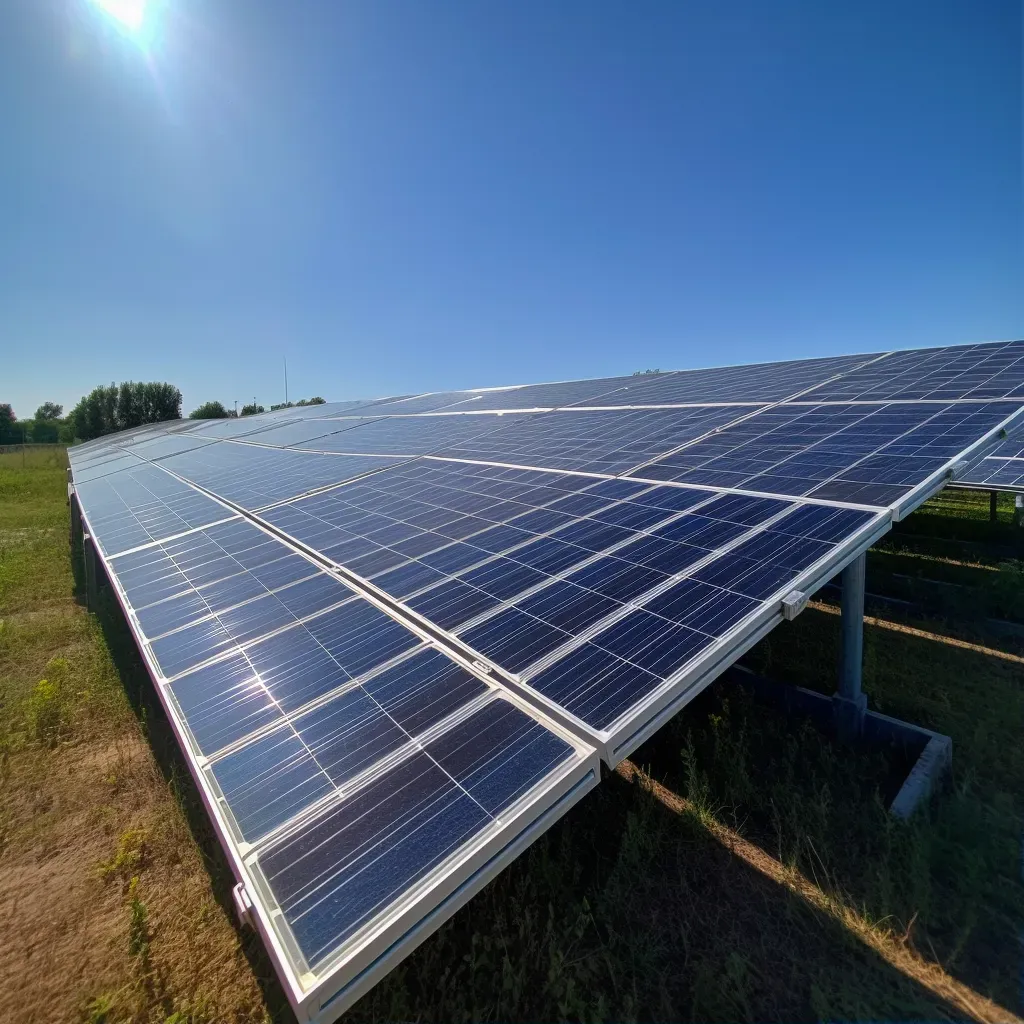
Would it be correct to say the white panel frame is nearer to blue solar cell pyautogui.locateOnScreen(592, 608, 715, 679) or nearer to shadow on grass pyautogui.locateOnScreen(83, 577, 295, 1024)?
blue solar cell pyautogui.locateOnScreen(592, 608, 715, 679)

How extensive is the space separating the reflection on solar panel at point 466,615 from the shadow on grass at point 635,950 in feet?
8.21

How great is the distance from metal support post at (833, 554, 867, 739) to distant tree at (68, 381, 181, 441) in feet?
306

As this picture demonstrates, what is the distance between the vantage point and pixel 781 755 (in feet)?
24.2

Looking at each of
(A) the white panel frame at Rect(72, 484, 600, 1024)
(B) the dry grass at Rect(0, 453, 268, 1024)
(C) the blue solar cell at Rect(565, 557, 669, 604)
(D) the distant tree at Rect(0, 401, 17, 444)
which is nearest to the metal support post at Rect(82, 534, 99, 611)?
(B) the dry grass at Rect(0, 453, 268, 1024)

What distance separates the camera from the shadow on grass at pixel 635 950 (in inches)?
169

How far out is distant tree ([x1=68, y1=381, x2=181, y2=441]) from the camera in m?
79.4

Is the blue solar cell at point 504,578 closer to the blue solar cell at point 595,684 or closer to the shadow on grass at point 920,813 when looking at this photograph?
the blue solar cell at point 595,684

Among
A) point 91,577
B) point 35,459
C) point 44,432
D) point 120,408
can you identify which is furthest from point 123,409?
point 91,577

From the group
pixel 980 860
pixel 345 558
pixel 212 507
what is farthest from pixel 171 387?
pixel 980 860

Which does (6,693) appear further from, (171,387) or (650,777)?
(171,387)

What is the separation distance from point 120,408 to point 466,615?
96.6m

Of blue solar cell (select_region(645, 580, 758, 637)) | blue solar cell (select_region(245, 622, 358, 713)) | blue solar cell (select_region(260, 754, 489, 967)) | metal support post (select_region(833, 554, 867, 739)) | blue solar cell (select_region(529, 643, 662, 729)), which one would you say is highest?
blue solar cell (select_region(645, 580, 758, 637))

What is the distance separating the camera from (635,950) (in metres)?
4.75

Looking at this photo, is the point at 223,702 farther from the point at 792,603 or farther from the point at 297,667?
the point at 792,603
